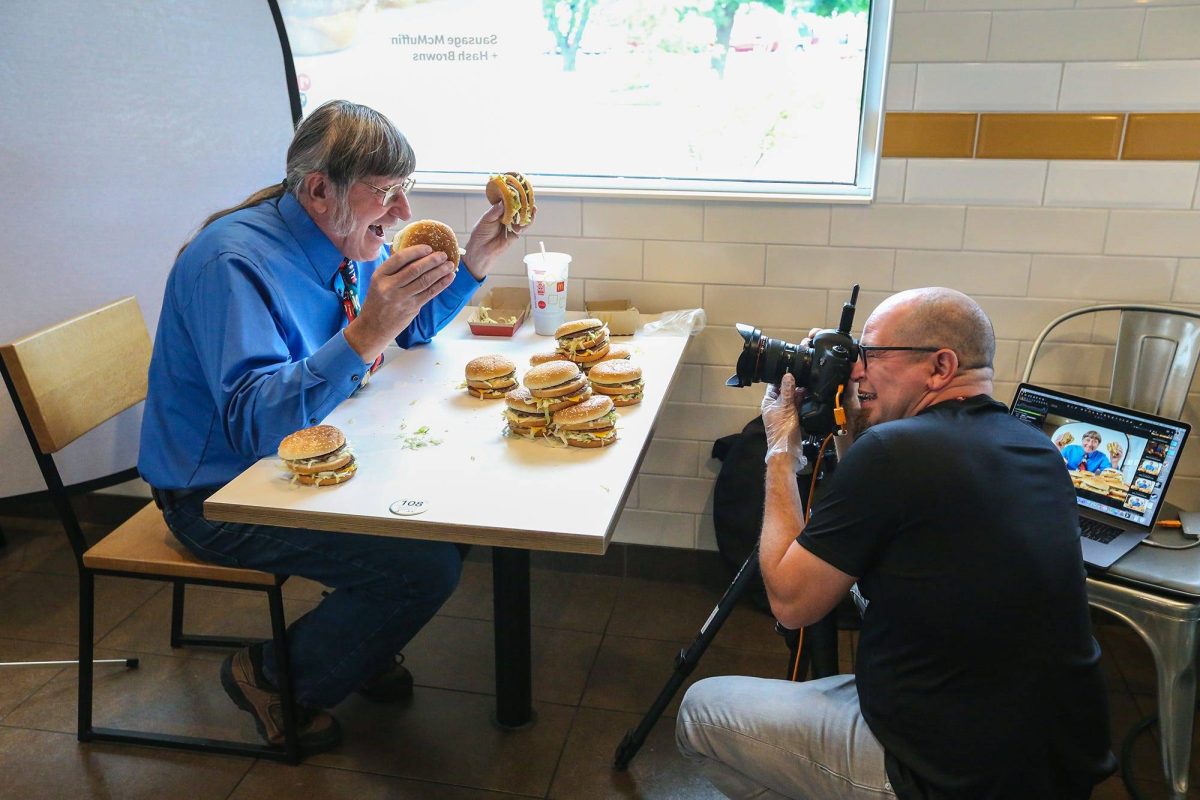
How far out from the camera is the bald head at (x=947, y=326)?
145 centimetres

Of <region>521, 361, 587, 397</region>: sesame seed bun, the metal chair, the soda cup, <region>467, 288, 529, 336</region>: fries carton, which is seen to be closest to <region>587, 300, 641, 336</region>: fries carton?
the soda cup

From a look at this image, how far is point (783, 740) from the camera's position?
1514 mm

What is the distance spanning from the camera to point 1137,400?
230cm

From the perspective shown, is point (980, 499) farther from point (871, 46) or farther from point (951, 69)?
point (871, 46)

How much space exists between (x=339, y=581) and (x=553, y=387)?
2.09ft

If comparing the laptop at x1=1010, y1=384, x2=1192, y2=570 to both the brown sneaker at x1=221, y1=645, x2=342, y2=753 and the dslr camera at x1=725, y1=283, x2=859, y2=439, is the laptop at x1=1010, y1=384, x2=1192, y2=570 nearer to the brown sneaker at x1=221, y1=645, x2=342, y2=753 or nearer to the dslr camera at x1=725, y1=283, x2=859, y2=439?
the dslr camera at x1=725, y1=283, x2=859, y2=439

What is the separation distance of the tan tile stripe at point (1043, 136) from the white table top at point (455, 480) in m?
0.93

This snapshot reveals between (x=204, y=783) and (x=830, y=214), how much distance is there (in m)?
2.03

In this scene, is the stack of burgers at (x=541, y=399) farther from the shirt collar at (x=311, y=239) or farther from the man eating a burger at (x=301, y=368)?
the shirt collar at (x=311, y=239)

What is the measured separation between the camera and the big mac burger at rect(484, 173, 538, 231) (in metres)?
2.19

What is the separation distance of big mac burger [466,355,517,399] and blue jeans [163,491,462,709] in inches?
13.5

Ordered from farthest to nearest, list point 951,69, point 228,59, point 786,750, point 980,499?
point 228,59 → point 951,69 → point 786,750 → point 980,499

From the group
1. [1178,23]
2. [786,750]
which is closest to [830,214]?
[1178,23]

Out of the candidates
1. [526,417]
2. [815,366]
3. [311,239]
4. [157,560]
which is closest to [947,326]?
[815,366]
